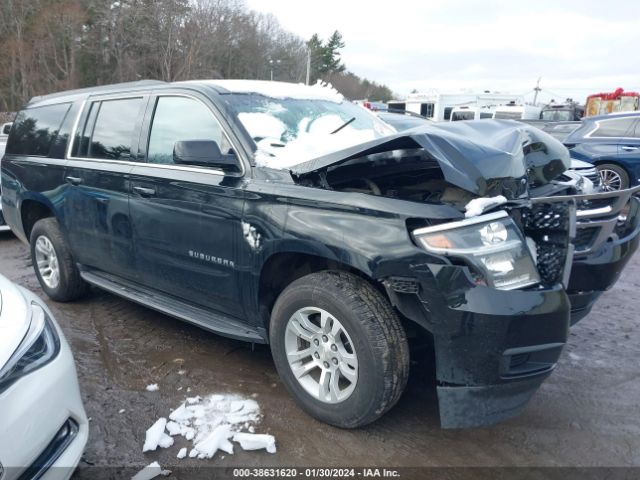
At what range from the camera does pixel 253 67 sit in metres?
47.8

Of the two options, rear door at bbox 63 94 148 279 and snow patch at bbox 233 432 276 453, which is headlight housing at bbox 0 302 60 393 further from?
rear door at bbox 63 94 148 279

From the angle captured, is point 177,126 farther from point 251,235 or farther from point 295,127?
point 251,235

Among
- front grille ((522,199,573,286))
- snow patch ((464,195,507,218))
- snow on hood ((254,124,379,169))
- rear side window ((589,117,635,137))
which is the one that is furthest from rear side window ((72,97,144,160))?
rear side window ((589,117,635,137))

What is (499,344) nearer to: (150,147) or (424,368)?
(424,368)

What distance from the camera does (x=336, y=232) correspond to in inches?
101

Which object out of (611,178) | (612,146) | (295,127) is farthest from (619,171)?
(295,127)

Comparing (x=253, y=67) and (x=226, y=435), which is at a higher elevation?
(x=253, y=67)

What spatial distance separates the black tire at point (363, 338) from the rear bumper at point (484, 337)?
0.15 metres

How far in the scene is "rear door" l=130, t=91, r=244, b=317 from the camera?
10.1 feet

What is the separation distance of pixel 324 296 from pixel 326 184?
2.04 ft

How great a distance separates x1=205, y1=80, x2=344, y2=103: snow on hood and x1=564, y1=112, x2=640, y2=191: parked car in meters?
6.70

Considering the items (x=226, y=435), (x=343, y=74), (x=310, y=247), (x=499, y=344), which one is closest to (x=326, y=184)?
(x=310, y=247)

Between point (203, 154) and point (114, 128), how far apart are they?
55.8 inches

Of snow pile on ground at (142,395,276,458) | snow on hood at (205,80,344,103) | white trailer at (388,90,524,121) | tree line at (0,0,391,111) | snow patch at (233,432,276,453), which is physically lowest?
snow pile on ground at (142,395,276,458)
